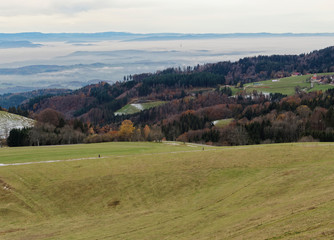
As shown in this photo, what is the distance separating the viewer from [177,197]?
3359cm

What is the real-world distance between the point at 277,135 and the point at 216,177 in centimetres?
7261

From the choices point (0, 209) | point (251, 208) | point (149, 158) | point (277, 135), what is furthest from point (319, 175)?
point (277, 135)

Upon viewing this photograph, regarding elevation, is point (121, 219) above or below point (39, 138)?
above

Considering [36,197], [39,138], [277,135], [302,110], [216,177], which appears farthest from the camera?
[302,110]

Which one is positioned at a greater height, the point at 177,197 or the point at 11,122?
the point at 177,197

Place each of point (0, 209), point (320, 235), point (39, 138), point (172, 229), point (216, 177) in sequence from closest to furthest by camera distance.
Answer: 1. point (320, 235)
2. point (172, 229)
3. point (0, 209)
4. point (216, 177)
5. point (39, 138)

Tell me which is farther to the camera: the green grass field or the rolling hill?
the rolling hill

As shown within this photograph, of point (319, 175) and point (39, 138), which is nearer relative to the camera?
point (319, 175)

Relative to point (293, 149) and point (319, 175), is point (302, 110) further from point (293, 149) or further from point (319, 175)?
point (319, 175)

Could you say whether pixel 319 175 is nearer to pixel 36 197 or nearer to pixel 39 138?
pixel 36 197

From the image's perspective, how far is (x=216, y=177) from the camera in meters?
37.3

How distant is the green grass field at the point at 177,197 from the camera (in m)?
22.4

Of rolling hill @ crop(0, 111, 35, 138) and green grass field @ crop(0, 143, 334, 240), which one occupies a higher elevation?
green grass field @ crop(0, 143, 334, 240)

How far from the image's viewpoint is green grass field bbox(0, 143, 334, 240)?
22406 millimetres
